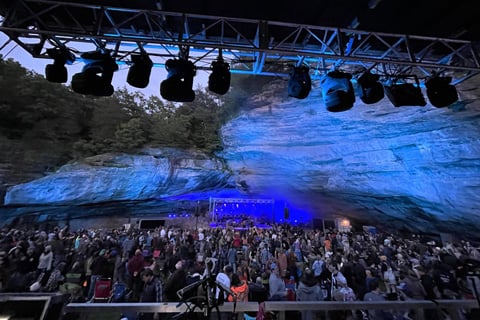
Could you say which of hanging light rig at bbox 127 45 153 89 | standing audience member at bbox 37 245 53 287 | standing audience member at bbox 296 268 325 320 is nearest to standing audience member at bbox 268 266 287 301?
standing audience member at bbox 296 268 325 320

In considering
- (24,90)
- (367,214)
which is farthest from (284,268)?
(24,90)

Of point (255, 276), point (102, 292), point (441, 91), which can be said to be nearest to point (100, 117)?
point (102, 292)

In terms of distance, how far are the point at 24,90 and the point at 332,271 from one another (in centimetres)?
1696

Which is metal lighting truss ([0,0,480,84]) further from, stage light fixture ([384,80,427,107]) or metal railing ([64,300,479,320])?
metal railing ([64,300,479,320])

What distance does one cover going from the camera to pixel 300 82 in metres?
4.13

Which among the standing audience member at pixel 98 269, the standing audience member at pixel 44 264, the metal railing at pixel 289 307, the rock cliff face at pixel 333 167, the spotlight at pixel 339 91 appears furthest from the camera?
the rock cliff face at pixel 333 167

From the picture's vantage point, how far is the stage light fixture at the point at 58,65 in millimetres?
3750

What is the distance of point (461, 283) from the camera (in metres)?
5.76

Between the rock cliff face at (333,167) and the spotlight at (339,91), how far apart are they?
17.1 ft

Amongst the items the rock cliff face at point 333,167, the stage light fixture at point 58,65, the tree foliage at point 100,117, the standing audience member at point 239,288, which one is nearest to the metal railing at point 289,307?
the standing audience member at point 239,288

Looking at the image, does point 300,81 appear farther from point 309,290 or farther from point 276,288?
point 276,288

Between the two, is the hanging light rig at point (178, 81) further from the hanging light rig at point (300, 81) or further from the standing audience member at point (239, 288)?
the standing audience member at point (239, 288)

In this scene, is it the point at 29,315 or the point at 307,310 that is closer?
the point at 29,315

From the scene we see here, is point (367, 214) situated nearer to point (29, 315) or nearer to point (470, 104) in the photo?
point (470, 104)
